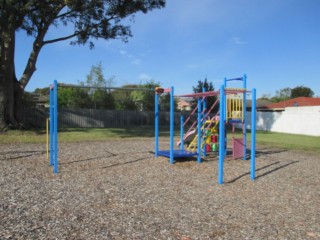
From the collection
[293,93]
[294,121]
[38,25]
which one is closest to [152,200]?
[38,25]

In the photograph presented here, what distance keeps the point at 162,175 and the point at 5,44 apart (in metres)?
13.4

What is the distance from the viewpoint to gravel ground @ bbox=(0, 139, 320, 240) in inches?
168

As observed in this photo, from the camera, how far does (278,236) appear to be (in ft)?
14.0

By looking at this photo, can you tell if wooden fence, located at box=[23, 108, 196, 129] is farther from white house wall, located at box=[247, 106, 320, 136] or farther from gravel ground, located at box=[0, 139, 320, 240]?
gravel ground, located at box=[0, 139, 320, 240]

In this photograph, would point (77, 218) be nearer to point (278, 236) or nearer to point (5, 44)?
point (278, 236)

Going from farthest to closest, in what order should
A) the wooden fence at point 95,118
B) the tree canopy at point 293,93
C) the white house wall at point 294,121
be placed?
the tree canopy at point 293,93 → the white house wall at point 294,121 → the wooden fence at point 95,118

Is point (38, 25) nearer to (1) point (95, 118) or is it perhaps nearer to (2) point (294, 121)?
(1) point (95, 118)

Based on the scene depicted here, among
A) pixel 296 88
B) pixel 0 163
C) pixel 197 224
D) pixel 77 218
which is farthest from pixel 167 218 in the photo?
pixel 296 88

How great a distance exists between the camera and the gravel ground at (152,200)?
4258 millimetres

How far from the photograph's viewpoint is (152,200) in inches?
225

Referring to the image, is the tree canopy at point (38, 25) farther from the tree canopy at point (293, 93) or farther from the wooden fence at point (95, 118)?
the tree canopy at point (293, 93)

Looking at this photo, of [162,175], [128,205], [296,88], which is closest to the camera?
[128,205]

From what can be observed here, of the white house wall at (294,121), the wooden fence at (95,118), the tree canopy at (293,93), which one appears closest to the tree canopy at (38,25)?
the wooden fence at (95,118)

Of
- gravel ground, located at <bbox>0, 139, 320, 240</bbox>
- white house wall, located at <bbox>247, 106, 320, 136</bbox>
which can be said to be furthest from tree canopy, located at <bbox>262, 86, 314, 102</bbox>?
gravel ground, located at <bbox>0, 139, 320, 240</bbox>
